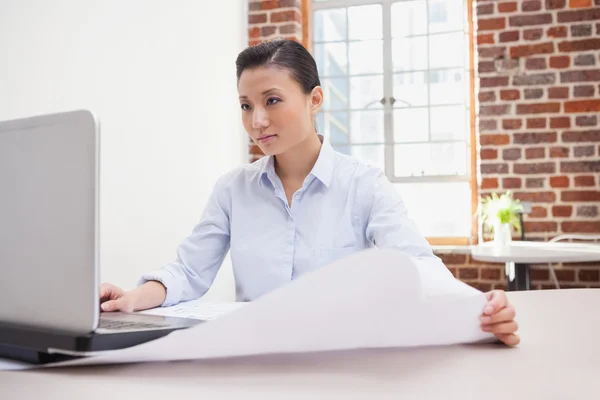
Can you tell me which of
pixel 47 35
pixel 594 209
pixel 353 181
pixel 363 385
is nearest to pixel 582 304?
pixel 353 181

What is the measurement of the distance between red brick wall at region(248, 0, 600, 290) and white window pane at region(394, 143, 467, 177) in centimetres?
31

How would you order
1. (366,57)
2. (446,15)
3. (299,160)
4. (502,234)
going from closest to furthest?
(299,160), (502,234), (446,15), (366,57)

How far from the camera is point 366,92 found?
3.89m

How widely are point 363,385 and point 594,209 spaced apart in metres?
3.12

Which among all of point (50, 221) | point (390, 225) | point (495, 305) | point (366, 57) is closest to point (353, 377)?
point (495, 305)

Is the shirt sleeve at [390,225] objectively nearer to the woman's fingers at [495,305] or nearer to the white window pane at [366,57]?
the woman's fingers at [495,305]

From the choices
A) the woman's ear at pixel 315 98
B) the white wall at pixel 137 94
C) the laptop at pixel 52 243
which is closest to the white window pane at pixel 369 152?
the white wall at pixel 137 94

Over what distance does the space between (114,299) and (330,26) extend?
3.35 meters

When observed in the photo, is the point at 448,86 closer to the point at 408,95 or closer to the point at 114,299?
the point at 408,95

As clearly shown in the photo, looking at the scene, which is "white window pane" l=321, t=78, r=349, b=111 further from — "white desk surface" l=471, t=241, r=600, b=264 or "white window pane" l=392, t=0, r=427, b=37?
"white desk surface" l=471, t=241, r=600, b=264

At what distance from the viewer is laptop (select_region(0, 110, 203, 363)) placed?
0.53 metres

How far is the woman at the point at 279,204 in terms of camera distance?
4.45ft

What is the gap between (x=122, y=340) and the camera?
23.2 inches

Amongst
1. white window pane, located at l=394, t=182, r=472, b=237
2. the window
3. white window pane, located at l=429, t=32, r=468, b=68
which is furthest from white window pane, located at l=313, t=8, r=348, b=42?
white window pane, located at l=394, t=182, r=472, b=237
